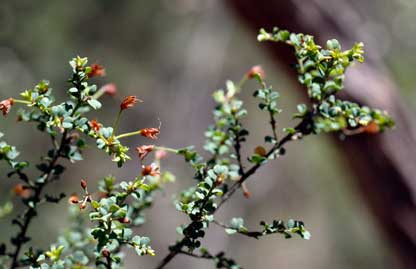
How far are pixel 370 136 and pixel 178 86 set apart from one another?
2.56 metres

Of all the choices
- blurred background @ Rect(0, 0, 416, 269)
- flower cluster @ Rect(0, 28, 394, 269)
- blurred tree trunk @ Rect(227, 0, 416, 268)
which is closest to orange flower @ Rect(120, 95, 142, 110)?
flower cluster @ Rect(0, 28, 394, 269)

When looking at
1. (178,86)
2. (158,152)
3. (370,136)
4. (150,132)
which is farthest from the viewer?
(178,86)

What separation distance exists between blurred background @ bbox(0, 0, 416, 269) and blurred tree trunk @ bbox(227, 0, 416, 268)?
4.66 feet

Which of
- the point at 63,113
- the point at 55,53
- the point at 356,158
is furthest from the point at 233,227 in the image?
the point at 55,53

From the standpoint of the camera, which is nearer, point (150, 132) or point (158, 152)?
point (150, 132)

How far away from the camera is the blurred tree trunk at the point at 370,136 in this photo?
59.4 inches

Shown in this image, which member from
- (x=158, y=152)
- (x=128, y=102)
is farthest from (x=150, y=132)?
(x=158, y=152)

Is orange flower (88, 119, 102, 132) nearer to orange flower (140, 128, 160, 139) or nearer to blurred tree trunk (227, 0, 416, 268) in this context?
orange flower (140, 128, 160, 139)

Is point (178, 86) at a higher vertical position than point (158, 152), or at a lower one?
higher

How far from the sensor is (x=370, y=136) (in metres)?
1.51

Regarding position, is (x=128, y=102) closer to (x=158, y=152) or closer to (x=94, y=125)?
(x=94, y=125)

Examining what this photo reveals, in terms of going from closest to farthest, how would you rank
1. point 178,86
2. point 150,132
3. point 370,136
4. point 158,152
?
point 150,132, point 158,152, point 370,136, point 178,86

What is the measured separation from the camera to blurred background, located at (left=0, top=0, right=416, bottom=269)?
3.33 meters

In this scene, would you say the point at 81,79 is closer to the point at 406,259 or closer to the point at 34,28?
the point at 406,259
